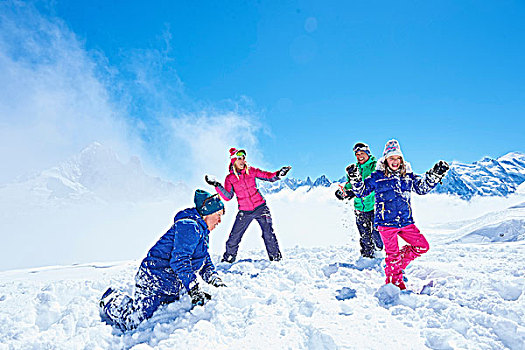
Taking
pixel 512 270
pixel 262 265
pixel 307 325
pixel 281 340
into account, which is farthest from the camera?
pixel 262 265

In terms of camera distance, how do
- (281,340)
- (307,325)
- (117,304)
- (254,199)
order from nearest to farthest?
(281,340), (307,325), (117,304), (254,199)

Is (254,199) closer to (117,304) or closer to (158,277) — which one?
(158,277)

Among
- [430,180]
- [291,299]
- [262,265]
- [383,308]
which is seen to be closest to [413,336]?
[383,308]

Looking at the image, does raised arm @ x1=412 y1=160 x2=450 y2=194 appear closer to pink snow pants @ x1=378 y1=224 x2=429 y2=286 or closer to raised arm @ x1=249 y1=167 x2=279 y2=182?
pink snow pants @ x1=378 y1=224 x2=429 y2=286

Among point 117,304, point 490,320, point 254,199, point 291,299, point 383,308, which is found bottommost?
point 490,320

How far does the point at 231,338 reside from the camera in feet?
9.20

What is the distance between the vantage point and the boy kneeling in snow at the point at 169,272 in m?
3.31

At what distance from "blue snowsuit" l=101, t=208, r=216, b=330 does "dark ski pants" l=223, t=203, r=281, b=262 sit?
8.47ft

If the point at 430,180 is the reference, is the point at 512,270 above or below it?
below

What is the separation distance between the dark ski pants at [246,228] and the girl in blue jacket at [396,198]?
227cm

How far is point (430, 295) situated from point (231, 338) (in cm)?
240

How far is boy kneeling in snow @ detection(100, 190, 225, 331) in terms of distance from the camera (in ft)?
10.8

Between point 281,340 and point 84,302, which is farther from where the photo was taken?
point 84,302

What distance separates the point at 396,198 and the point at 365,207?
1734 mm
